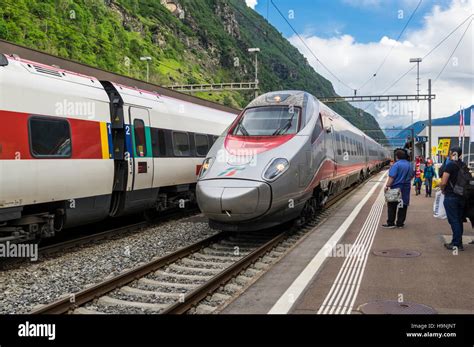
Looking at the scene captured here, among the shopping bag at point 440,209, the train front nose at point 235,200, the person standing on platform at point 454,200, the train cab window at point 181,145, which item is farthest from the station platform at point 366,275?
the train cab window at point 181,145

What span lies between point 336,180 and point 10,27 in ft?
146

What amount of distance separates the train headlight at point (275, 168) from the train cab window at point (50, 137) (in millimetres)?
3568

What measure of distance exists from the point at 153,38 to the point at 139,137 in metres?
90.8

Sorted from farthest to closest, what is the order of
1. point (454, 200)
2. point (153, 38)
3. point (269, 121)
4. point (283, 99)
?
point (153, 38) < point (283, 99) < point (269, 121) < point (454, 200)

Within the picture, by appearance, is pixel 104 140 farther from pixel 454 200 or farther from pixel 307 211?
pixel 454 200

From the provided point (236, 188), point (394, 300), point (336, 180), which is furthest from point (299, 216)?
point (394, 300)

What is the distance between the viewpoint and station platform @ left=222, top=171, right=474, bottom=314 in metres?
5.18

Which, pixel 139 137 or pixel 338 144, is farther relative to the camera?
pixel 338 144

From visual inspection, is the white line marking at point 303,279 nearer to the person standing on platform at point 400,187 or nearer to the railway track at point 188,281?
the railway track at point 188,281

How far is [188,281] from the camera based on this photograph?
6.60m

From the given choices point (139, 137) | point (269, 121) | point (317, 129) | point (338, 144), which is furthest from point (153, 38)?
point (269, 121)

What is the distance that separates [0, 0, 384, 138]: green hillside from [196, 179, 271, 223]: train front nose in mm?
42509

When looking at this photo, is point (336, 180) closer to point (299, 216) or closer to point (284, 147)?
point (299, 216)

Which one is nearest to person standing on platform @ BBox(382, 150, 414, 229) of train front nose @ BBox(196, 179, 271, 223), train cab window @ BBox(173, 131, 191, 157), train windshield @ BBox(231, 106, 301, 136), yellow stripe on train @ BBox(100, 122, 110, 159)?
train windshield @ BBox(231, 106, 301, 136)
